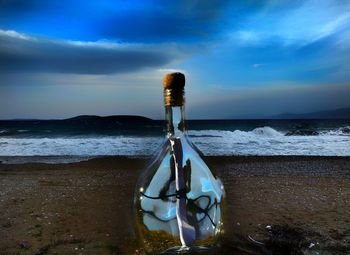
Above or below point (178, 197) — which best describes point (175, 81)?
above

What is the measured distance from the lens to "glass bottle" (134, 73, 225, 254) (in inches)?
50.4

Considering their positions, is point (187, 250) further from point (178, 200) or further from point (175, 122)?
point (175, 122)

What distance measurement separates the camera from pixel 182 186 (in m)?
1.28

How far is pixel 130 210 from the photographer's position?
6.20 metres

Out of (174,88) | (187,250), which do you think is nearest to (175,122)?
(174,88)

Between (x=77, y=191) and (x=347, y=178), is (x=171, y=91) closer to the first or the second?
(x=77, y=191)

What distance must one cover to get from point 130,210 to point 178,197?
509 centimetres

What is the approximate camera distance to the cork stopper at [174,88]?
1.27 meters

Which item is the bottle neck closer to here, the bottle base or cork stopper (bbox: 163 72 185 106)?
cork stopper (bbox: 163 72 185 106)

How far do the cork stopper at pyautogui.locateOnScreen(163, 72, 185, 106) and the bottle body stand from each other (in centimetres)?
3

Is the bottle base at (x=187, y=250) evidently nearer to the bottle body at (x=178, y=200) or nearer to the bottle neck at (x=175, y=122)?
the bottle body at (x=178, y=200)

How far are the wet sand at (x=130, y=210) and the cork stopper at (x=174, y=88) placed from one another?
259 millimetres

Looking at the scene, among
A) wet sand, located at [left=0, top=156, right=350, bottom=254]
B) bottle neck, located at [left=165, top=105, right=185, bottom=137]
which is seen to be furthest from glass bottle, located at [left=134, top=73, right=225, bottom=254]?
wet sand, located at [left=0, top=156, right=350, bottom=254]

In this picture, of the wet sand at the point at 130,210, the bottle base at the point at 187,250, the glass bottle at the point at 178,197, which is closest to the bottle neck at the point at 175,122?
the glass bottle at the point at 178,197
